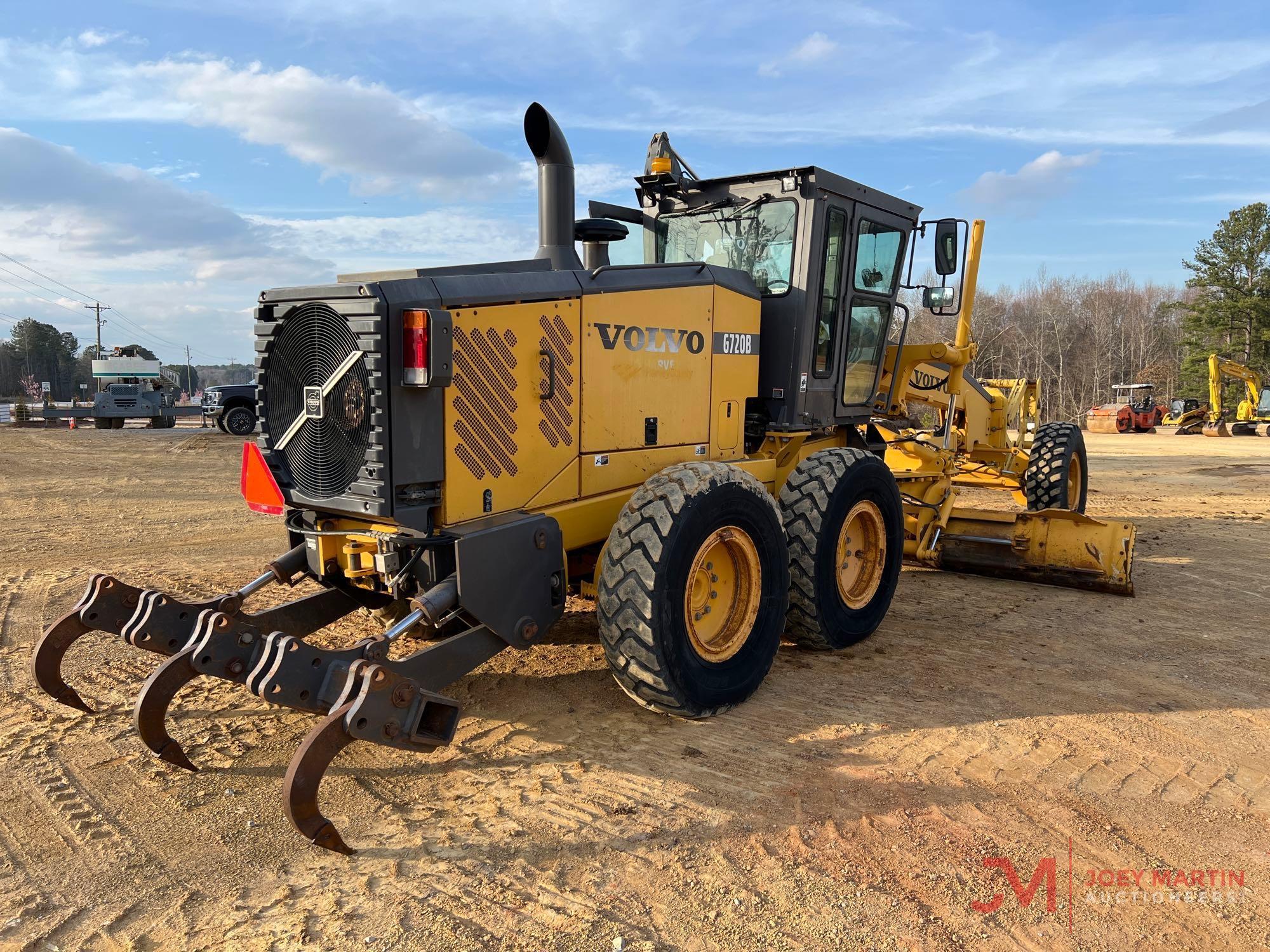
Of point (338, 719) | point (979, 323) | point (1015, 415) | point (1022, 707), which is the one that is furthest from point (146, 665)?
point (979, 323)

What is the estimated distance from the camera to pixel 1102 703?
471 cm

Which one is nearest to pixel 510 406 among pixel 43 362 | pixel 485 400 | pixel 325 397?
pixel 485 400

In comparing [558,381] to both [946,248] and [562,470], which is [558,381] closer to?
[562,470]

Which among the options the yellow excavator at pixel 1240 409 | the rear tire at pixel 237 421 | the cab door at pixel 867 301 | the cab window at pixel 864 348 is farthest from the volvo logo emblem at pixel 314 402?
the yellow excavator at pixel 1240 409

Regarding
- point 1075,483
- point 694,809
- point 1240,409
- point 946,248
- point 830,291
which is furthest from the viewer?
point 1240,409

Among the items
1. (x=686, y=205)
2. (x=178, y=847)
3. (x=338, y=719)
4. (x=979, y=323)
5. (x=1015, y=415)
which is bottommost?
(x=178, y=847)

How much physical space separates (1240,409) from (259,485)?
39.0 metres

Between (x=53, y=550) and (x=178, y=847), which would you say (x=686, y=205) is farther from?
(x=53, y=550)

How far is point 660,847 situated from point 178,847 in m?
1.82

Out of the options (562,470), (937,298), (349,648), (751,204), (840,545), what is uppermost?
(751,204)

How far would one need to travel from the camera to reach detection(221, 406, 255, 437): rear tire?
23484 millimetres

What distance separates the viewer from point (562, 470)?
4.31 meters

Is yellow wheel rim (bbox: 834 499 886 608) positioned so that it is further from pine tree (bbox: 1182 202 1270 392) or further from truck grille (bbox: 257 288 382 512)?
pine tree (bbox: 1182 202 1270 392)

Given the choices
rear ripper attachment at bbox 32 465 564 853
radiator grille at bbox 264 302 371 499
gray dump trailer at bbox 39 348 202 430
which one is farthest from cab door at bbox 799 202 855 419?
gray dump trailer at bbox 39 348 202 430
